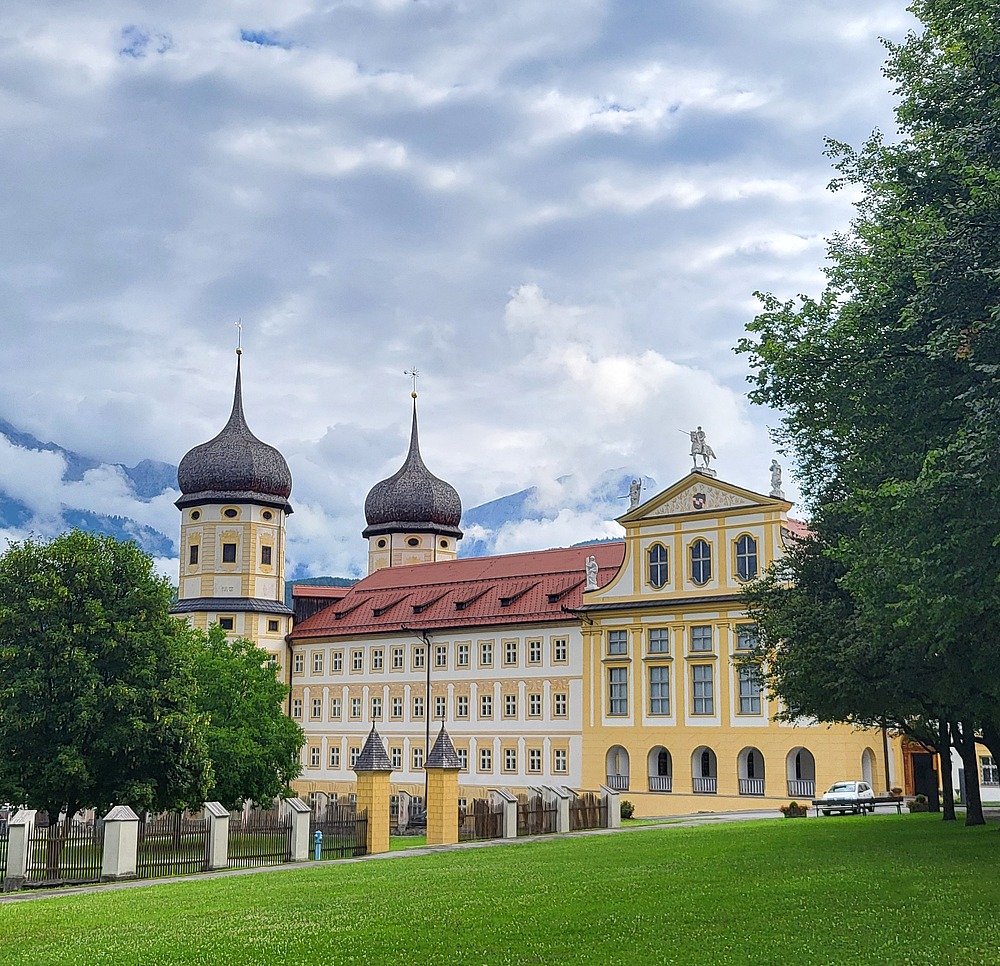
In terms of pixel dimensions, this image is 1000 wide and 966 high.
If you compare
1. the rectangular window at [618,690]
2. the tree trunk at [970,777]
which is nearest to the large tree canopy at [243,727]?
the rectangular window at [618,690]

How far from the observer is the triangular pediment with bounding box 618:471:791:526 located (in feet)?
183

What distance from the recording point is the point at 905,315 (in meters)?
18.3

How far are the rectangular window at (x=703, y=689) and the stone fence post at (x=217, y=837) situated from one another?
100 ft

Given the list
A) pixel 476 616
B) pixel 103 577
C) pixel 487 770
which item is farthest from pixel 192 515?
pixel 103 577

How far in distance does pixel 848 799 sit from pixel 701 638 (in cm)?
1463

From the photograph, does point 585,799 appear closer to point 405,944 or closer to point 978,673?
point 978,673

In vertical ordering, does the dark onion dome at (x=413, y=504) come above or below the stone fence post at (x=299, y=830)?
above

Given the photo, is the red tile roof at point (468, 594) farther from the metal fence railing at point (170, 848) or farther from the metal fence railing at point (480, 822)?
the metal fence railing at point (170, 848)

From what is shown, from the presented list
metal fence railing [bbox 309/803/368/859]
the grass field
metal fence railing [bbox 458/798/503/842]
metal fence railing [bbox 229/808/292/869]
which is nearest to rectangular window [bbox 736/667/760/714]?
metal fence railing [bbox 458/798/503/842]

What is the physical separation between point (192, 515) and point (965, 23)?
6206 centimetres

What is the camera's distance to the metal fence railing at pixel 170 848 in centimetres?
2892

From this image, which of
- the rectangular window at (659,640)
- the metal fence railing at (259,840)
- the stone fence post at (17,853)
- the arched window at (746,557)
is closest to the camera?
the stone fence post at (17,853)

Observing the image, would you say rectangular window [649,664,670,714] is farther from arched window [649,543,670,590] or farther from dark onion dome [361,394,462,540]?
dark onion dome [361,394,462,540]

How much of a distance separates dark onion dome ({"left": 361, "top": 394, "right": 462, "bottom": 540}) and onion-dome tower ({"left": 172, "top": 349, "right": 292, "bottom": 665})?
42.7ft
